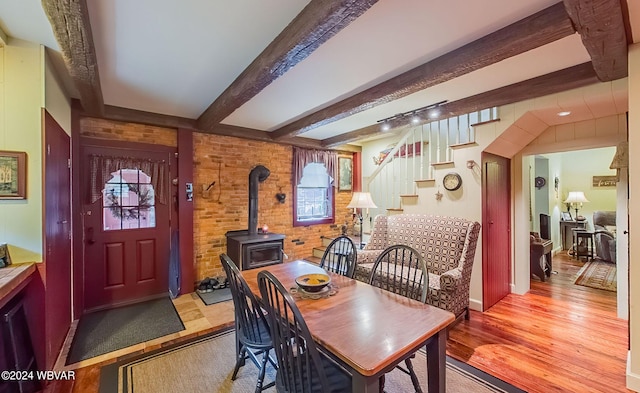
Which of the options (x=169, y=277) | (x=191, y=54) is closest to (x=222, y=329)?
(x=169, y=277)

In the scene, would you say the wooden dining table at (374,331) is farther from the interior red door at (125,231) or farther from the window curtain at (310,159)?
the window curtain at (310,159)

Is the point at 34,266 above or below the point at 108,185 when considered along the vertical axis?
below

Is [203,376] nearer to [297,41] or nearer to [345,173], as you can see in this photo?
[297,41]

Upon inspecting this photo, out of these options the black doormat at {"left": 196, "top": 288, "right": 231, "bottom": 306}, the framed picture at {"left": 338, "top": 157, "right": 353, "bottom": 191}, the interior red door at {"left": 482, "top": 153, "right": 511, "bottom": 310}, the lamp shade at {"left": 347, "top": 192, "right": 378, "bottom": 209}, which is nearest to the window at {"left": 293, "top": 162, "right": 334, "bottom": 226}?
the framed picture at {"left": 338, "top": 157, "right": 353, "bottom": 191}

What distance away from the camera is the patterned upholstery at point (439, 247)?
2.82m

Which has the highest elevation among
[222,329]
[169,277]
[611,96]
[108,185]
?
[611,96]

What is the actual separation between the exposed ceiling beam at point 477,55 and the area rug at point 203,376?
237 cm

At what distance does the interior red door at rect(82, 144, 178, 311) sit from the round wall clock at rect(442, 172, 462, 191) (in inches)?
147

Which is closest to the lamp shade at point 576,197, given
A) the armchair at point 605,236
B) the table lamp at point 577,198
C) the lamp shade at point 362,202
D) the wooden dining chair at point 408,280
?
the table lamp at point 577,198

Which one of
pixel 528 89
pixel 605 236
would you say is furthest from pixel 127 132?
pixel 605 236

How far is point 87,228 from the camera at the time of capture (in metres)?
3.33

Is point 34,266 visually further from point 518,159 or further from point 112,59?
point 518,159

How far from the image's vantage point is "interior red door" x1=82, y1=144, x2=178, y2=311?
336 centimetres

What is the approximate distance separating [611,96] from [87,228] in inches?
222
